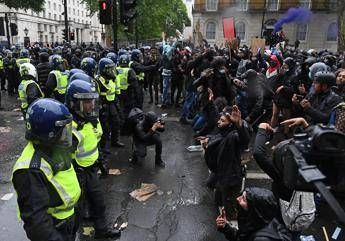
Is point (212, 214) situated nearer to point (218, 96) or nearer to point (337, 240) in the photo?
point (337, 240)

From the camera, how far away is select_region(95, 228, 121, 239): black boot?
14.2 ft

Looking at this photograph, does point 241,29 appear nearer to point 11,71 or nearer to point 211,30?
point 211,30

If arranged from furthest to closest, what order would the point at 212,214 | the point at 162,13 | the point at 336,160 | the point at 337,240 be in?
the point at 162,13
the point at 212,214
the point at 337,240
the point at 336,160

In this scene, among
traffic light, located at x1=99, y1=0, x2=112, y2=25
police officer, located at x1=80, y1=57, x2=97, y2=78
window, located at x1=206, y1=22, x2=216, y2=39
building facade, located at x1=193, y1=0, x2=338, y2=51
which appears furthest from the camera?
window, located at x1=206, y1=22, x2=216, y2=39

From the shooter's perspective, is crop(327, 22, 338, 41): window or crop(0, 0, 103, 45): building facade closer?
crop(327, 22, 338, 41): window

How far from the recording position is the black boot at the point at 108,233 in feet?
14.2

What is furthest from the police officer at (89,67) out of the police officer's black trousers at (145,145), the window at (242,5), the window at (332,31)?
the window at (332,31)

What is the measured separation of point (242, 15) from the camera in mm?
47281

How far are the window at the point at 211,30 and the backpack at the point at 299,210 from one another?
48.2 metres

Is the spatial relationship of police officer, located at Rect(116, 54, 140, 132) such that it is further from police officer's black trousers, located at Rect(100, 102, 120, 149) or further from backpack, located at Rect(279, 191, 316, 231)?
backpack, located at Rect(279, 191, 316, 231)

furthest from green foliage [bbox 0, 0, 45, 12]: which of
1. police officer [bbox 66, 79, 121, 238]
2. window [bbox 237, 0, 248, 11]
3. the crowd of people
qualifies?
police officer [bbox 66, 79, 121, 238]

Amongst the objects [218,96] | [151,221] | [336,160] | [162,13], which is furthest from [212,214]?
[162,13]

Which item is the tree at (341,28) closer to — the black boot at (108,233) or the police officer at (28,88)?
the police officer at (28,88)

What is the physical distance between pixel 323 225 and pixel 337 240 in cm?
72
